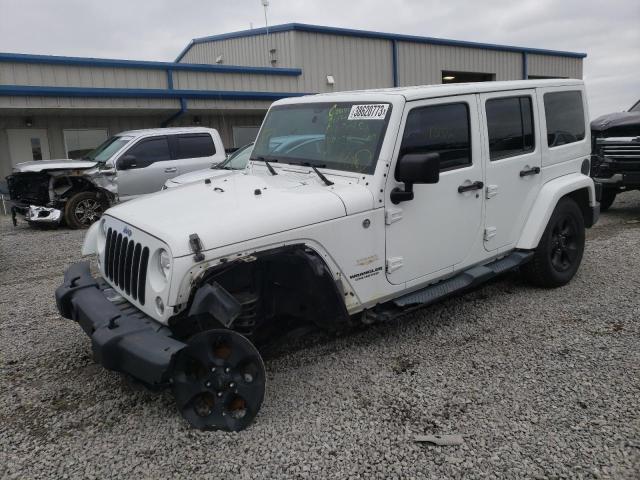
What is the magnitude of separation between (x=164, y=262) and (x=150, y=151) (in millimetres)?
8292

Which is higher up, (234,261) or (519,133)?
(519,133)

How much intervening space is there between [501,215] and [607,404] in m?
1.88

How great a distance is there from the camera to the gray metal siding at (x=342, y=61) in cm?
1848

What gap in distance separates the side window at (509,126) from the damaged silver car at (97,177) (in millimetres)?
7606

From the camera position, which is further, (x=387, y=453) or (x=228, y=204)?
(x=228, y=204)

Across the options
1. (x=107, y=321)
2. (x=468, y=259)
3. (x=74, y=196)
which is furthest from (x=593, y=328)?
(x=74, y=196)

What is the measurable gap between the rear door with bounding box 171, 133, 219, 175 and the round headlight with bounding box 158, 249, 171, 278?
8153mm

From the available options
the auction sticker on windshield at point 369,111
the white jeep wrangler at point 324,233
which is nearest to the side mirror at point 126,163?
the white jeep wrangler at point 324,233

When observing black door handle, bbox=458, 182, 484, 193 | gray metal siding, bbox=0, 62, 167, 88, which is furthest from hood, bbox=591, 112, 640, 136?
gray metal siding, bbox=0, 62, 167, 88

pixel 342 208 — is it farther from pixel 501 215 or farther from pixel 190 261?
pixel 501 215

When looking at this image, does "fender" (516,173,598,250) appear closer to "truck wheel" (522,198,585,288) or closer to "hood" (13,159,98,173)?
"truck wheel" (522,198,585,288)

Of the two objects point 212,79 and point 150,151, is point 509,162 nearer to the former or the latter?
point 150,151

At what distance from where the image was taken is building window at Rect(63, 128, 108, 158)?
1541 cm

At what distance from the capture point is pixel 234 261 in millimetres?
3152
